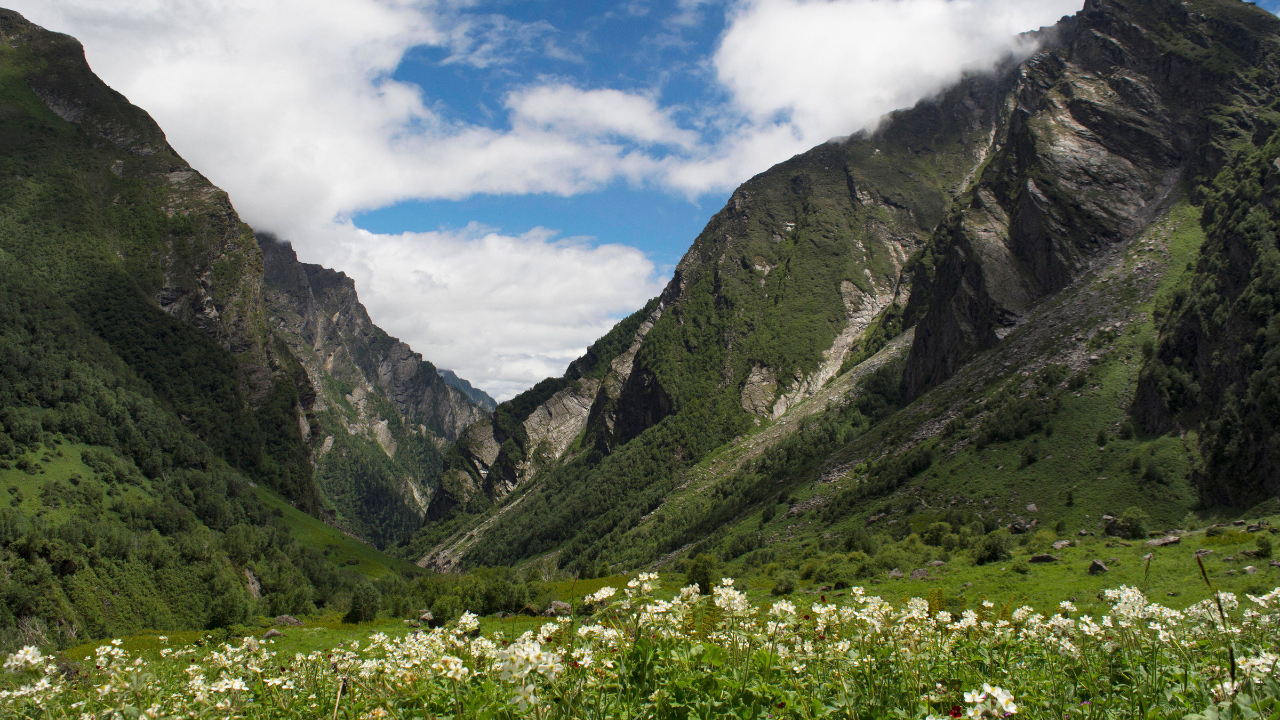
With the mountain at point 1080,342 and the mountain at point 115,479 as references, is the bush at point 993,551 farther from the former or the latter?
the mountain at point 115,479

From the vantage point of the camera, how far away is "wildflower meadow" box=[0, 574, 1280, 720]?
4.70 m

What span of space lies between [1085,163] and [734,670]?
503 feet

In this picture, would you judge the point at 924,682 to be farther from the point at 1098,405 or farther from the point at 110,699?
the point at 1098,405

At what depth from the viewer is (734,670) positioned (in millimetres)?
5934

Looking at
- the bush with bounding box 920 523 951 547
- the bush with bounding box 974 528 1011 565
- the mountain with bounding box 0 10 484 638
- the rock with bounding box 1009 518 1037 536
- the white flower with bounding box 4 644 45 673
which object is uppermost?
the mountain with bounding box 0 10 484 638

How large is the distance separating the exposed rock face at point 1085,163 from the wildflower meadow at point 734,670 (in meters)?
125

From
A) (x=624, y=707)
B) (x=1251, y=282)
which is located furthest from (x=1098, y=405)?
(x=624, y=707)

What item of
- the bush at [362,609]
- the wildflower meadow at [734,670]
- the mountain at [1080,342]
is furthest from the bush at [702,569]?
the wildflower meadow at [734,670]

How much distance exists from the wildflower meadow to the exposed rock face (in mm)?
124771

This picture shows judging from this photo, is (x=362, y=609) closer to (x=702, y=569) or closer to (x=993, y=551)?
(x=702, y=569)

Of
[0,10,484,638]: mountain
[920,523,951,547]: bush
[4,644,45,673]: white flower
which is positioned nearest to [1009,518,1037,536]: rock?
[920,523,951,547]: bush

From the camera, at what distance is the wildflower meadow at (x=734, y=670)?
4.70 m

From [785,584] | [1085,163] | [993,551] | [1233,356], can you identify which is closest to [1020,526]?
[993,551]

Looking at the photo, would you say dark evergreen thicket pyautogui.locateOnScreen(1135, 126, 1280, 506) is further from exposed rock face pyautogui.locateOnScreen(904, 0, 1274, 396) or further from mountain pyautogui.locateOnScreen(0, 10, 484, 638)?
mountain pyautogui.locateOnScreen(0, 10, 484, 638)
